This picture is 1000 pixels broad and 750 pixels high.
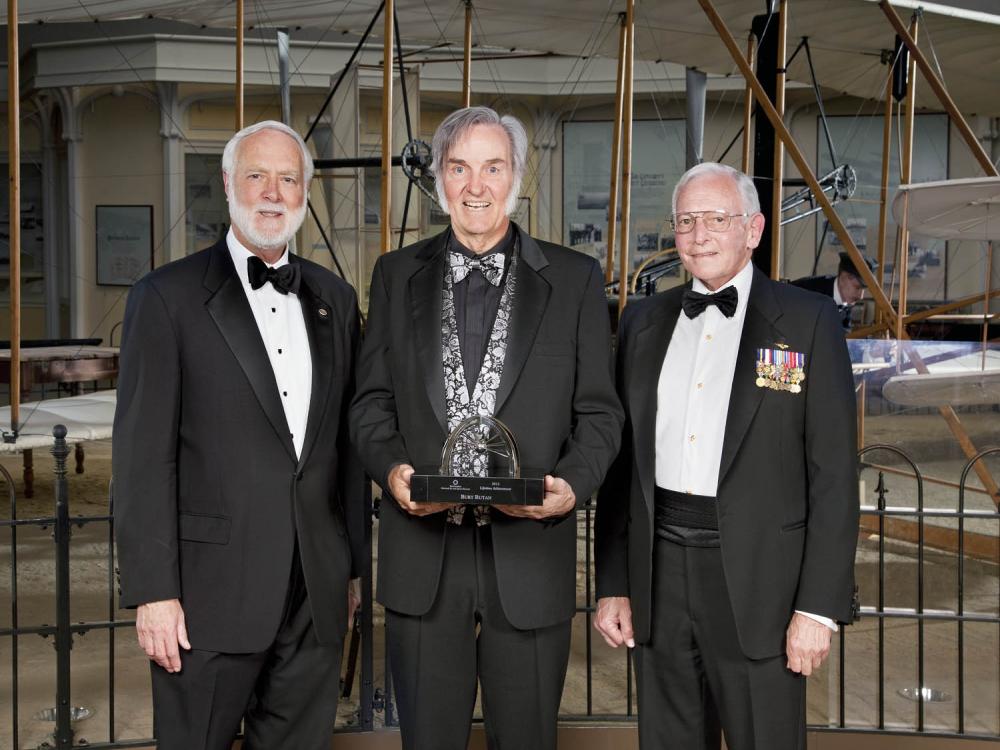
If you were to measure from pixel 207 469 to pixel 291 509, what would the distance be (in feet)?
0.56

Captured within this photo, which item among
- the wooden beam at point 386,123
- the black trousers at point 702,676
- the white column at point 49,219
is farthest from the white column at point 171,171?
the black trousers at point 702,676

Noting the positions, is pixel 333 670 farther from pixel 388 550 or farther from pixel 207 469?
pixel 207 469

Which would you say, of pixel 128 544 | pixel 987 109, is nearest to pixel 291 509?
pixel 128 544

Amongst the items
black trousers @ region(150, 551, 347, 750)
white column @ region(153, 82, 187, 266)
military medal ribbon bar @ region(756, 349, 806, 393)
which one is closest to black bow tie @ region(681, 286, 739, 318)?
military medal ribbon bar @ region(756, 349, 806, 393)

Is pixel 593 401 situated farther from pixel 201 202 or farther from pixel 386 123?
pixel 201 202

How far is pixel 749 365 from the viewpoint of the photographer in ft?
6.12

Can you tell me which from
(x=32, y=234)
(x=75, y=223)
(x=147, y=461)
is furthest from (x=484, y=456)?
(x=32, y=234)

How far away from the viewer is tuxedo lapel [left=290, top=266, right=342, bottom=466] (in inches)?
73.7

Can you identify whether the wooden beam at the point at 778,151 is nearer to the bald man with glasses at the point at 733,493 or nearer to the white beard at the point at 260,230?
the bald man with glasses at the point at 733,493

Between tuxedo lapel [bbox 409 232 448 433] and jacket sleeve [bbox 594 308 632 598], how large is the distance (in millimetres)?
393

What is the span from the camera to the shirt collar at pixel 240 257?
1920 mm

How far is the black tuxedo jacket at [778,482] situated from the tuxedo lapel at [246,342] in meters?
0.67

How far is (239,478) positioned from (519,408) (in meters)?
0.53

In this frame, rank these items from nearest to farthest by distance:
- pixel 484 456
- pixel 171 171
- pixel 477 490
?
pixel 477 490, pixel 484 456, pixel 171 171
